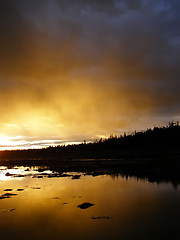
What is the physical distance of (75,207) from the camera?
18484 mm

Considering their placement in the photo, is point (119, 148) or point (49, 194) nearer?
point (49, 194)

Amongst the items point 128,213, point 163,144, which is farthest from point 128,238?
Answer: point 163,144

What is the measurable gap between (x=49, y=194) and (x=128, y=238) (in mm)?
14063

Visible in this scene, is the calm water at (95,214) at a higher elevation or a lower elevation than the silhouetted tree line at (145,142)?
lower

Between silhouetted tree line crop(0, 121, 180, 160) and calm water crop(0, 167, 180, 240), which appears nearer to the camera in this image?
calm water crop(0, 167, 180, 240)

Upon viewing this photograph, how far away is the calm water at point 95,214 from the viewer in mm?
13047

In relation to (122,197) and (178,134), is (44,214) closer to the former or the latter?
(122,197)

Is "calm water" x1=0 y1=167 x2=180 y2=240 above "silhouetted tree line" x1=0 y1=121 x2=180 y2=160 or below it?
below

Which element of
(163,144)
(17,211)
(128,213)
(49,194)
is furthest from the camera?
(163,144)

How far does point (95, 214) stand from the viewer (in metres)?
16.3

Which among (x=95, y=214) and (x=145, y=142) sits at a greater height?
(x=145, y=142)

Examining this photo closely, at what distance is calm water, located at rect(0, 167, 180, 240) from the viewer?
514 inches

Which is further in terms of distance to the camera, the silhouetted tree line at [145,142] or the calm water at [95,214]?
the silhouetted tree line at [145,142]

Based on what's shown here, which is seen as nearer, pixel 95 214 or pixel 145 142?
pixel 95 214
